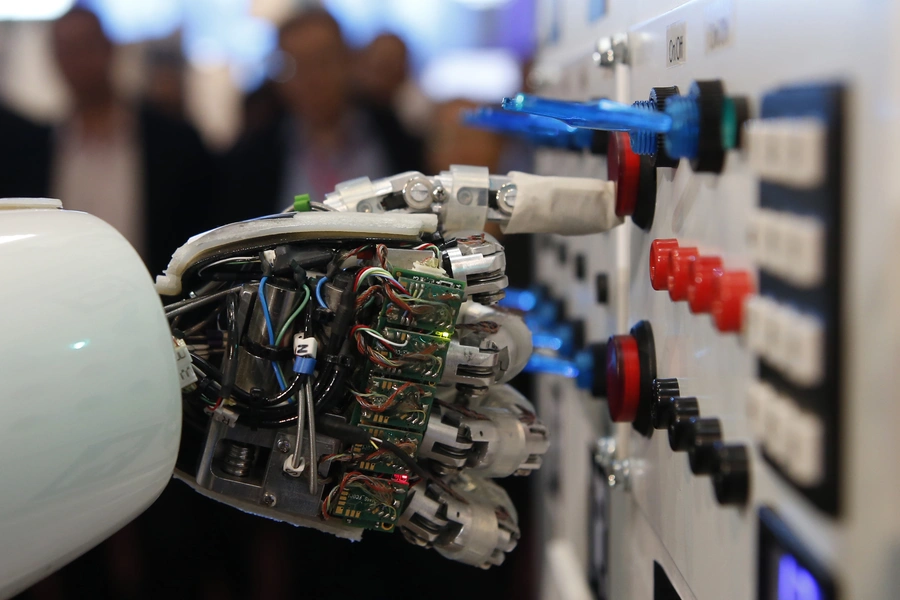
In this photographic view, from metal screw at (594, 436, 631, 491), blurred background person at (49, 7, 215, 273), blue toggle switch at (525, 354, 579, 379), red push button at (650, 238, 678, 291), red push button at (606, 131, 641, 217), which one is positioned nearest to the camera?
red push button at (650, 238, 678, 291)

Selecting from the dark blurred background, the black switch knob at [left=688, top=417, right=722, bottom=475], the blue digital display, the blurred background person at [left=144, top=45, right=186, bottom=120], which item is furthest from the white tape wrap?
the blurred background person at [left=144, top=45, right=186, bottom=120]

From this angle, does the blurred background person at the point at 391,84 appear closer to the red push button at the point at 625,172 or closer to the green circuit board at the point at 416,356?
the red push button at the point at 625,172

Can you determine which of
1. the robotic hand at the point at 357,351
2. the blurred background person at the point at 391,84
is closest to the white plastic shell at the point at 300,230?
the robotic hand at the point at 357,351

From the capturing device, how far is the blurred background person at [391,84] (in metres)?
1.91

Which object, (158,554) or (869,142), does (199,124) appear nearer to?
(158,554)

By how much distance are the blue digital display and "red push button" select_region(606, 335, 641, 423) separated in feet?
1.02

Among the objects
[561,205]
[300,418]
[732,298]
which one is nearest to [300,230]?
[300,418]

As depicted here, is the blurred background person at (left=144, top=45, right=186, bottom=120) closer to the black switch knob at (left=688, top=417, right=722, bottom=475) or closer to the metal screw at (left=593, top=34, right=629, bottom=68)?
the metal screw at (left=593, top=34, right=629, bottom=68)

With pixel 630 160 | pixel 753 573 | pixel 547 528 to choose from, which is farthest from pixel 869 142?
pixel 547 528

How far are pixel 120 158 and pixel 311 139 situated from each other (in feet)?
1.41

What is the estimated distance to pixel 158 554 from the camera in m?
1.85

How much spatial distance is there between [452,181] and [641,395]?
28cm

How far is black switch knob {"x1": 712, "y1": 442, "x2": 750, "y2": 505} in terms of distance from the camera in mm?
530

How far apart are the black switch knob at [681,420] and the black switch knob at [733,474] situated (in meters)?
0.07
